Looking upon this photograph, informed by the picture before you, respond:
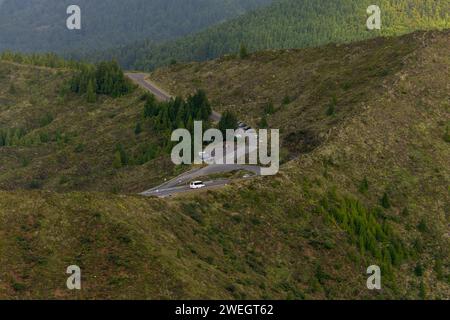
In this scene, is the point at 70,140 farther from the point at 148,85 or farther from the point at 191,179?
the point at 191,179

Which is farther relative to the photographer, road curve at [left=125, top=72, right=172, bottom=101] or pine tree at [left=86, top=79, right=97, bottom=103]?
pine tree at [left=86, top=79, right=97, bottom=103]

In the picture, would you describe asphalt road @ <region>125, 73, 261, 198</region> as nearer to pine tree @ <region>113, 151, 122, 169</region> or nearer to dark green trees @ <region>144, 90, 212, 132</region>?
pine tree @ <region>113, 151, 122, 169</region>

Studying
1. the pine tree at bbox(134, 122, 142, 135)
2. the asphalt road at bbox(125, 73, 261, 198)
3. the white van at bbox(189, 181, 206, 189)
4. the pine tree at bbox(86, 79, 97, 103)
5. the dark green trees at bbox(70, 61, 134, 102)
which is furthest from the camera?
the dark green trees at bbox(70, 61, 134, 102)

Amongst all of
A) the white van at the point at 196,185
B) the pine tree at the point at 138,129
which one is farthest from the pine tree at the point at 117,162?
the white van at the point at 196,185

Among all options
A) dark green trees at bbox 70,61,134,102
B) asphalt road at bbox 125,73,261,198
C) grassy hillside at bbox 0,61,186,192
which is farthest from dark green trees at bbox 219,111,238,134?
dark green trees at bbox 70,61,134,102

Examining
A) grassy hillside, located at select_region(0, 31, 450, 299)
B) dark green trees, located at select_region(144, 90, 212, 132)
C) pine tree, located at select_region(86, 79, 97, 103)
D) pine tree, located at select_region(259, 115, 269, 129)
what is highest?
pine tree, located at select_region(86, 79, 97, 103)

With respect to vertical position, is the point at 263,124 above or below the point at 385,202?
above

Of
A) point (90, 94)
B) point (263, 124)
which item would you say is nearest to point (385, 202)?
point (263, 124)

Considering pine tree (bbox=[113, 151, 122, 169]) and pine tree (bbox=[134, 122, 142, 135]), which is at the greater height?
pine tree (bbox=[134, 122, 142, 135])

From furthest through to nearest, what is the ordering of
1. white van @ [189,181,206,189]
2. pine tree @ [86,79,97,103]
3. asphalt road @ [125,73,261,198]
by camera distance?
pine tree @ [86,79,97,103]
asphalt road @ [125,73,261,198]
white van @ [189,181,206,189]

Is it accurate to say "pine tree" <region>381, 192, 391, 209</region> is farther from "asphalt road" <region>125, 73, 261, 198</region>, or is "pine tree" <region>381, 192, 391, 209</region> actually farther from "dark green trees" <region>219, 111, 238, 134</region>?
"dark green trees" <region>219, 111, 238, 134</region>
